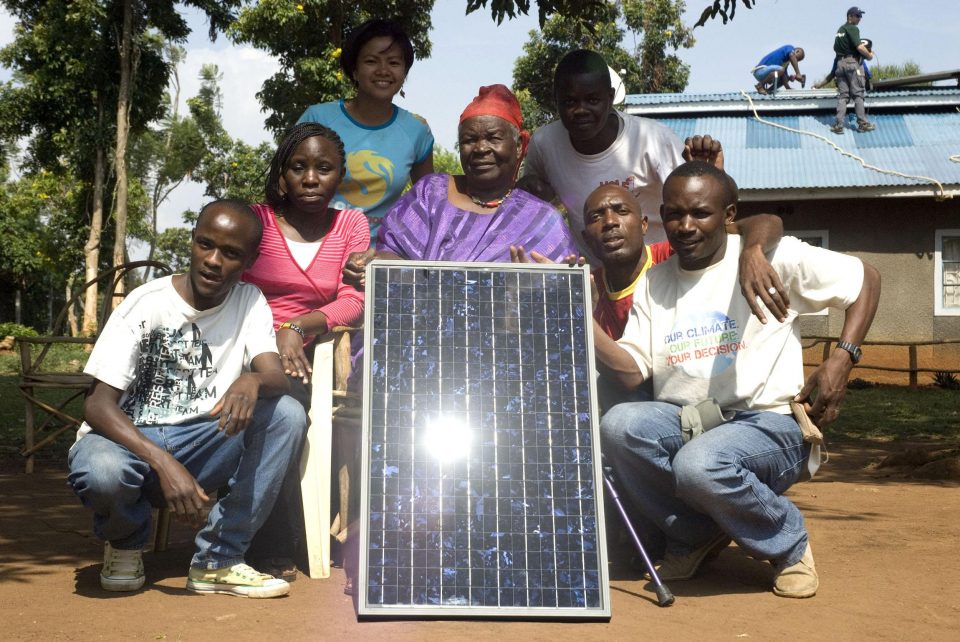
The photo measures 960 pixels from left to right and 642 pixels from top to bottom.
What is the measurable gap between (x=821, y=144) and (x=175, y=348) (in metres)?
15.5

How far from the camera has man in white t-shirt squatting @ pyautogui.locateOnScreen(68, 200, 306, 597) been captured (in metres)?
3.88

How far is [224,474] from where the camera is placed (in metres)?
4.12

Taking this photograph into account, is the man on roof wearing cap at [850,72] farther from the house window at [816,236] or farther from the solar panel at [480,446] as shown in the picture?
the solar panel at [480,446]

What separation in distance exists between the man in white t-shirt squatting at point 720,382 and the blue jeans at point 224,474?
4.26ft

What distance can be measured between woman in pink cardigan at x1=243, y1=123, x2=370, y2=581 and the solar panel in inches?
33.5

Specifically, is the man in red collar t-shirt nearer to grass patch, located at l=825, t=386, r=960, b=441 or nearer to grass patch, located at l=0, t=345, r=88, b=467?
grass patch, located at l=0, t=345, r=88, b=467

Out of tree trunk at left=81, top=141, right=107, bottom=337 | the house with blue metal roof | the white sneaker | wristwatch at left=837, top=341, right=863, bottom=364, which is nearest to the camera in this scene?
the white sneaker

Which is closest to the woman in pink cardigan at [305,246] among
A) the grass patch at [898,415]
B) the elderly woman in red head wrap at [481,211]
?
the elderly woman in red head wrap at [481,211]

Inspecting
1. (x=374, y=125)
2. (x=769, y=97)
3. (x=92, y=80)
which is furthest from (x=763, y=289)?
(x=92, y=80)

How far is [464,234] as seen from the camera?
4.60 m

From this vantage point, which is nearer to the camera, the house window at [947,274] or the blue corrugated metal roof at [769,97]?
the house window at [947,274]

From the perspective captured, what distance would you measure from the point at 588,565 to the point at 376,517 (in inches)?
28.2

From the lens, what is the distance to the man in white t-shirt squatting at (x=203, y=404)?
3.88 metres

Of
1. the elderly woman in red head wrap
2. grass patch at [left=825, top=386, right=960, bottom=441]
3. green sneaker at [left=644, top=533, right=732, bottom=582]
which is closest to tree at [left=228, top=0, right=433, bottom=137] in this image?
grass patch at [left=825, top=386, right=960, bottom=441]
